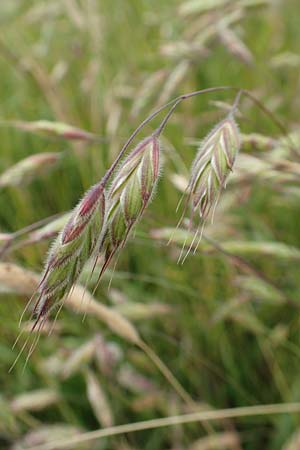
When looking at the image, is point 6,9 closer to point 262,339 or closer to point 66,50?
point 66,50

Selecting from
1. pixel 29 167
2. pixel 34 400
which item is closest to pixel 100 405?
pixel 34 400

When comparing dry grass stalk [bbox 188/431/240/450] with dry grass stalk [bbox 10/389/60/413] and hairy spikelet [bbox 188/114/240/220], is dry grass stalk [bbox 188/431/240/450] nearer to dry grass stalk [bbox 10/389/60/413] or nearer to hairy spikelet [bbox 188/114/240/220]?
dry grass stalk [bbox 10/389/60/413]

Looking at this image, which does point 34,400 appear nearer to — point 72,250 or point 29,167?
point 29,167

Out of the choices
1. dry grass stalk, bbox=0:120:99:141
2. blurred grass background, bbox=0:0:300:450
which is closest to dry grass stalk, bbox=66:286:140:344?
blurred grass background, bbox=0:0:300:450

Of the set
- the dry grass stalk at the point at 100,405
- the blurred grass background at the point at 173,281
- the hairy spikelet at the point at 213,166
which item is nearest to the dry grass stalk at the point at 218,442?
the blurred grass background at the point at 173,281

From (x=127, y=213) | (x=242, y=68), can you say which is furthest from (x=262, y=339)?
(x=242, y=68)
